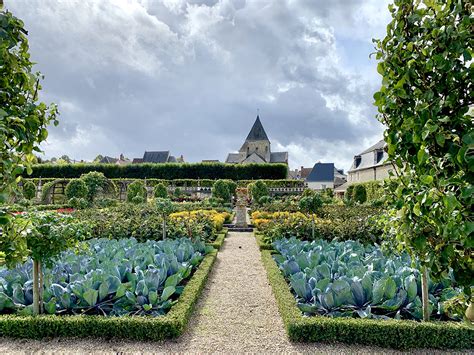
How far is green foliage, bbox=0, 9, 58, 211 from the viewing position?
4.83 ft

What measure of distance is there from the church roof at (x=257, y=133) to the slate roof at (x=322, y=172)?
35.4 ft

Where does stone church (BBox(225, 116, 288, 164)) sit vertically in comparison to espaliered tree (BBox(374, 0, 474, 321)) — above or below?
above

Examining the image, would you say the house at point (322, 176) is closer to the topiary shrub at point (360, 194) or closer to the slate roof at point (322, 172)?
the slate roof at point (322, 172)

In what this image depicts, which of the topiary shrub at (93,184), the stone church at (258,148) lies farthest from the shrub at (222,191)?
the stone church at (258,148)

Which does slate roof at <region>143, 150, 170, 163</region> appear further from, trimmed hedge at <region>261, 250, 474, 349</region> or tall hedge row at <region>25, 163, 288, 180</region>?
trimmed hedge at <region>261, 250, 474, 349</region>

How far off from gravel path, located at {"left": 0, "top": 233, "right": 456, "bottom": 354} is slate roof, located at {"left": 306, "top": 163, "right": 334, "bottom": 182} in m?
43.5

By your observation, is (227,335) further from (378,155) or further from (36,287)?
(378,155)

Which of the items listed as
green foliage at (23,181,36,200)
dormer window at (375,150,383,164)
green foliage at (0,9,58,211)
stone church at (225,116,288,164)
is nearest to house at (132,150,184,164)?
stone church at (225,116,288,164)

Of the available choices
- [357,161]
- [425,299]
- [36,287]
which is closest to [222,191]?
[357,161]

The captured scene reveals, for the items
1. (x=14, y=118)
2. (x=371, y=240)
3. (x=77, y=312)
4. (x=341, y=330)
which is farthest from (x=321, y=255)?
(x=14, y=118)

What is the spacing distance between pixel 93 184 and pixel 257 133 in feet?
128

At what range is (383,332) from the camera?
10.8 ft

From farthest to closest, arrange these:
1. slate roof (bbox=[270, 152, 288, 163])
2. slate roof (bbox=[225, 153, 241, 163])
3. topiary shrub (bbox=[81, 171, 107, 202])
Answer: slate roof (bbox=[225, 153, 241, 163]) → slate roof (bbox=[270, 152, 288, 163]) → topiary shrub (bbox=[81, 171, 107, 202])

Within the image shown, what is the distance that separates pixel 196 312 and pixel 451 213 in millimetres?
3638
